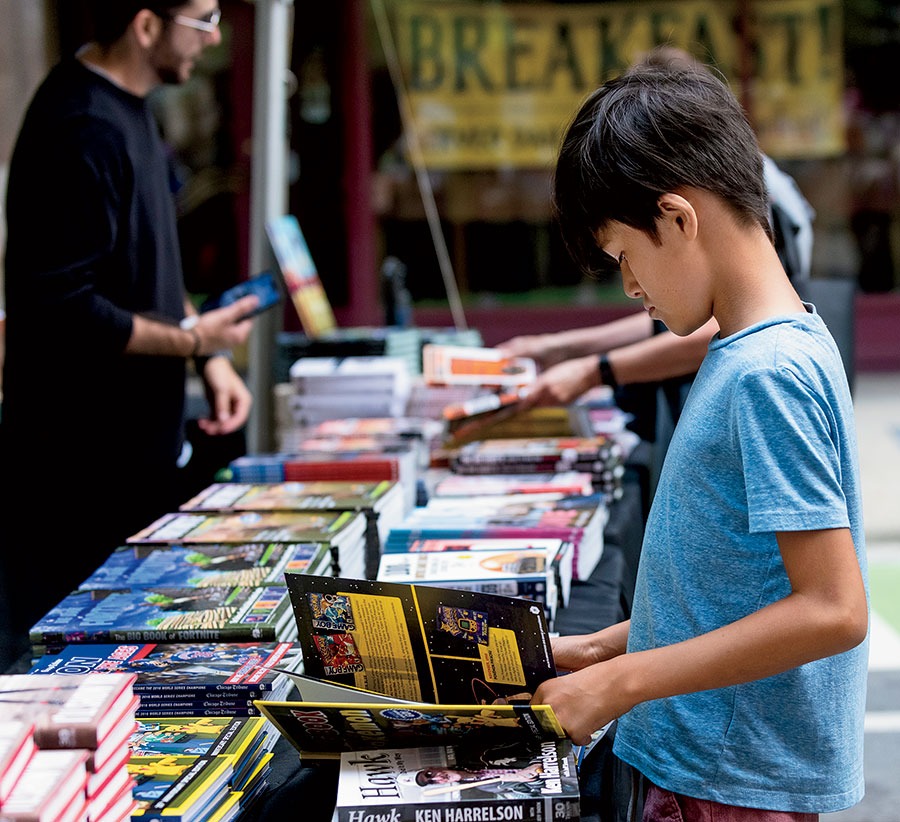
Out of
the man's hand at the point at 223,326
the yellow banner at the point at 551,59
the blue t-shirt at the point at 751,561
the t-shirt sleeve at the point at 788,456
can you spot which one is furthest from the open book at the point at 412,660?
the yellow banner at the point at 551,59

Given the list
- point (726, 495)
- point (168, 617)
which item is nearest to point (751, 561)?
point (726, 495)

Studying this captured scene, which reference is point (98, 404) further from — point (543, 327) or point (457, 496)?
point (543, 327)

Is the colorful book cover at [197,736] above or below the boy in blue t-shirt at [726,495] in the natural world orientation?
below

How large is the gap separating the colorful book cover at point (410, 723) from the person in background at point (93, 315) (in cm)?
121

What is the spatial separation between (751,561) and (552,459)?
1543 millimetres

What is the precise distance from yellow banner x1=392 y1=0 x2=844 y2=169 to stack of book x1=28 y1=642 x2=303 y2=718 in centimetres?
679

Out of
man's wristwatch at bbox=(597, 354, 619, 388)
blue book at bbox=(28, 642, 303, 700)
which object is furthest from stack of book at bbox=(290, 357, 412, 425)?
blue book at bbox=(28, 642, 303, 700)

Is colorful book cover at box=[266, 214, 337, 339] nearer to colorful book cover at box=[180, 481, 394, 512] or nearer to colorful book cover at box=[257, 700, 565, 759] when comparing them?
colorful book cover at box=[180, 481, 394, 512]

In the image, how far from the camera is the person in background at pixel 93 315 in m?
2.38

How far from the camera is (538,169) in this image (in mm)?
8297

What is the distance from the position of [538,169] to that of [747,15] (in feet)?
5.87

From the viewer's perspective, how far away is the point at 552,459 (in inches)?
107

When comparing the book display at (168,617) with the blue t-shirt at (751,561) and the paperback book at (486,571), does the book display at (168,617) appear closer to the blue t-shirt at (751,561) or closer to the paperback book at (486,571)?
the paperback book at (486,571)

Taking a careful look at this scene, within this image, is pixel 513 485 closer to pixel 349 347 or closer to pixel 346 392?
pixel 346 392
